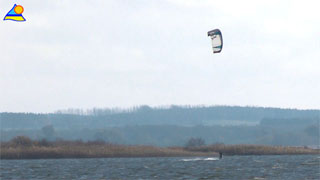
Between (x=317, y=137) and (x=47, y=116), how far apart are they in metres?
66.6

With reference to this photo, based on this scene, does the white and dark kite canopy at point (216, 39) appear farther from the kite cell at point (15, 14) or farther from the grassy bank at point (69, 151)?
the grassy bank at point (69, 151)

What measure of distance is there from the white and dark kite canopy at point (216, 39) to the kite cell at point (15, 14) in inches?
848

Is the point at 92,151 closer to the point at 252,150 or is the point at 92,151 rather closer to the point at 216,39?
the point at 252,150

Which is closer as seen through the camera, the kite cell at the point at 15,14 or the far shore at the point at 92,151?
the kite cell at the point at 15,14

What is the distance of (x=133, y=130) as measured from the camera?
155 m

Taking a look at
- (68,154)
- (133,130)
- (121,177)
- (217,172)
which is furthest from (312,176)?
(133,130)

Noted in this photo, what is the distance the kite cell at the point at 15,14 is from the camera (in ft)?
119

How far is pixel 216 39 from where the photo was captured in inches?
2267

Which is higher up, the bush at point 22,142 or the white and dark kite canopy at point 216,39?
the white and dark kite canopy at point 216,39

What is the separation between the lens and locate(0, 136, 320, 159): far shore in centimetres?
8781

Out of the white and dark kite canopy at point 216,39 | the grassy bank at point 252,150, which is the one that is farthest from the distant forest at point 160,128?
the white and dark kite canopy at point 216,39

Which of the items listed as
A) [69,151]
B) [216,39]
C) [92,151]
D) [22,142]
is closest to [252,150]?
[92,151]

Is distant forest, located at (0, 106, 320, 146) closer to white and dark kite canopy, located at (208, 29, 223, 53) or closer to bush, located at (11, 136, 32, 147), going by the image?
bush, located at (11, 136, 32, 147)

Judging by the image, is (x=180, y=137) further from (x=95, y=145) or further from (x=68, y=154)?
(x=68, y=154)
